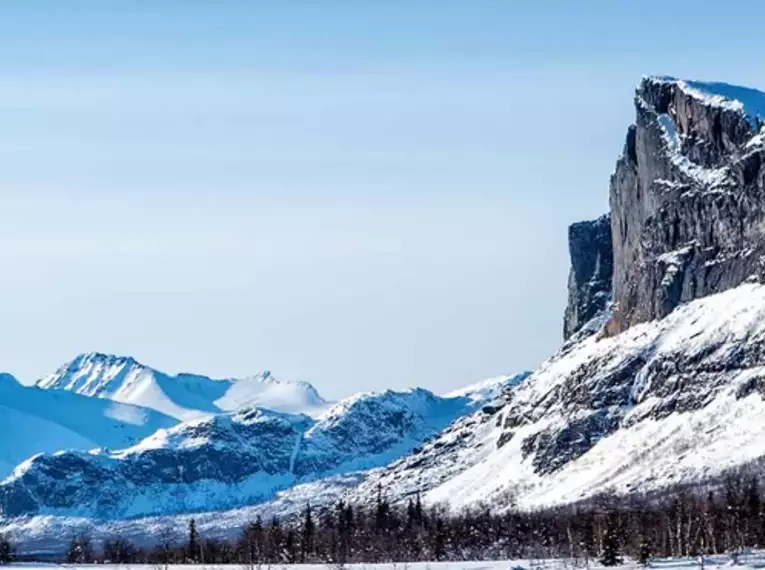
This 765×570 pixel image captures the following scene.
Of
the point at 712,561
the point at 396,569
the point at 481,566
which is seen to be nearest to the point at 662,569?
the point at 712,561

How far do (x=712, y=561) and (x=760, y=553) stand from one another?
21.7m

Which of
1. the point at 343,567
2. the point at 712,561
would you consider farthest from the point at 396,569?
the point at 712,561

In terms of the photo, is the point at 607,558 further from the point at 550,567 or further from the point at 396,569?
the point at 396,569

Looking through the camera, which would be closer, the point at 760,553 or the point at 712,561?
the point at 712,561

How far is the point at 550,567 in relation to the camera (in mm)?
195625

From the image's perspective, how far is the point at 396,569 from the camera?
199m

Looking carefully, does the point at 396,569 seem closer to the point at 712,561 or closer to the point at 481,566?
the point at 481,566

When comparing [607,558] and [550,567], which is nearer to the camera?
[607,558]

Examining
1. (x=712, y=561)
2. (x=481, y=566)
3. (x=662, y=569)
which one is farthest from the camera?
(x=481, y=566)

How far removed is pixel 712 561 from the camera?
17538cm

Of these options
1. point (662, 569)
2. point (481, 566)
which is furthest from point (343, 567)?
point (662, 569)

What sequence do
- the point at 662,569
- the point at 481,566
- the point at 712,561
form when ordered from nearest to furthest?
the point at 662,569 < the point at 712,561 < the point at 481,566

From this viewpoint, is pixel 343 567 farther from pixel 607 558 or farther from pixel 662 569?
pixel 662 569

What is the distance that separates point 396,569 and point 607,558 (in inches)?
1190
